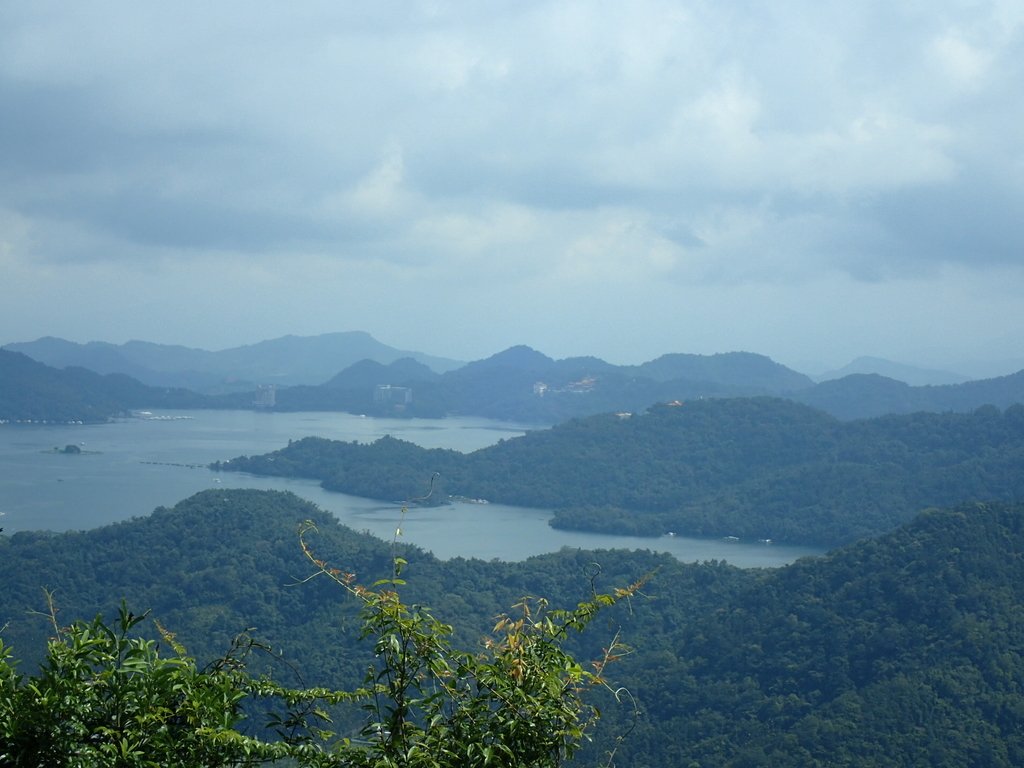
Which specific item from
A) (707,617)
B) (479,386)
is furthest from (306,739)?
(479,386)

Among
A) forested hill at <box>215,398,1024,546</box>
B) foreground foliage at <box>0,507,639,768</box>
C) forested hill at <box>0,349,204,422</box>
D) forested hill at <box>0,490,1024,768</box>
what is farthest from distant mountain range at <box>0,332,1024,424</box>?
foreground foliage at <box>0,507,639,768</box>

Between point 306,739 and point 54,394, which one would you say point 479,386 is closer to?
point 54,394

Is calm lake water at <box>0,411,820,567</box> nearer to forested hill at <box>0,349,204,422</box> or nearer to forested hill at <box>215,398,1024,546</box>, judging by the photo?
forested hill at <box>215,398,1024,546</box>

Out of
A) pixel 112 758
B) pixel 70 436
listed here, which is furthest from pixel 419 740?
pixel 70 436

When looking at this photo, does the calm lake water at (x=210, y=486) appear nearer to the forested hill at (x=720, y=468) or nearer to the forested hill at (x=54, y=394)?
the forested hill at (x=720, y=468)

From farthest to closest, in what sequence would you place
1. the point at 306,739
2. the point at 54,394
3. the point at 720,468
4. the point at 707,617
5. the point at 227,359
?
1. the point at 227,359
2. the point at 54,394
3. the point at 720,468
4. the point at 707,617
5. the point at 306,739

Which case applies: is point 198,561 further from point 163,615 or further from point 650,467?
point 650,467
